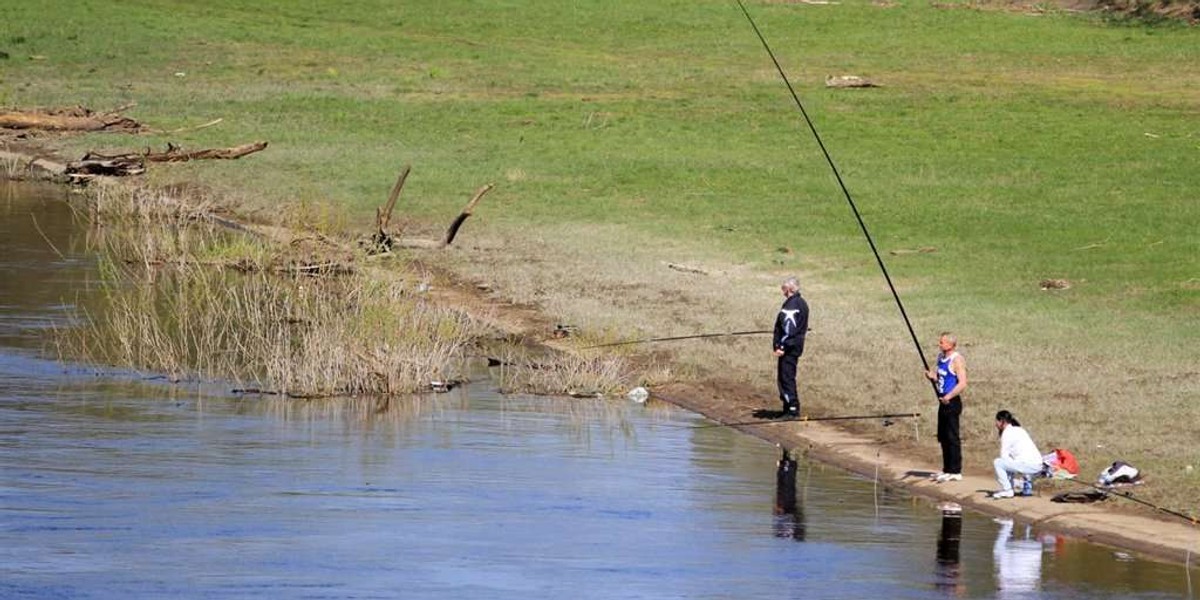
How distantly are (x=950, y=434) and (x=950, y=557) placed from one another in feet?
7.31

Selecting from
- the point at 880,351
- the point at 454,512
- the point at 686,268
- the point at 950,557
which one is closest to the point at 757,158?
the point at 686,268

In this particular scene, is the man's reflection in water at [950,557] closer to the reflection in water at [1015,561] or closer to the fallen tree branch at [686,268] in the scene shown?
the reflection in water at [1015,561]

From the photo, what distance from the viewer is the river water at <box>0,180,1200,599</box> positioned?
15.4 meters

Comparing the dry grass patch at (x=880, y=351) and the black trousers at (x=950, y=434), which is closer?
the black trousers at (x=950, y=434)

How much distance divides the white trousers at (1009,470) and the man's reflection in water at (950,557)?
0.46 metres

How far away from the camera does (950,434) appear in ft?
60.3

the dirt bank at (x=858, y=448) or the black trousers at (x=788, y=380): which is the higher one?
the black trousers at (x=788, y=380)

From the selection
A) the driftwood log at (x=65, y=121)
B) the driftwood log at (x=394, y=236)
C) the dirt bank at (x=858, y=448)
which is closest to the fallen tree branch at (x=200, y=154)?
the driftwood log at (x=65, y=121)

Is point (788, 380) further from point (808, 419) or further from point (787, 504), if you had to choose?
point (787, 504)

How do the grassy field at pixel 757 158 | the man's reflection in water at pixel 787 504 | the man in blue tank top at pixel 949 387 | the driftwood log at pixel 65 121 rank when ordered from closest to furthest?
1. the man's reflection in water at pixel 787 504
2. the man in blue tank top at pixel 949 387
3. the grassy field at pixel 757 158
4. the driftwood log at pixel 65 121

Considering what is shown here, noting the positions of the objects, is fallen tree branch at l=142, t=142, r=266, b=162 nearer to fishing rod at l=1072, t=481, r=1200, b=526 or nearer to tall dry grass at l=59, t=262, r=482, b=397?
tall dry grass at l=59, t=262, r=482, b=397

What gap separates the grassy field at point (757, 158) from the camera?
2508cm

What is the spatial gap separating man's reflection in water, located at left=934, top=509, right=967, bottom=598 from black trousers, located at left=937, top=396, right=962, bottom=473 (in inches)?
28.0

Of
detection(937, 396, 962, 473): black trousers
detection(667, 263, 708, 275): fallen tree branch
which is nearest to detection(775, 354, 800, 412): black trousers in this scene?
detection(937, 396, 962, 473): black trousers
